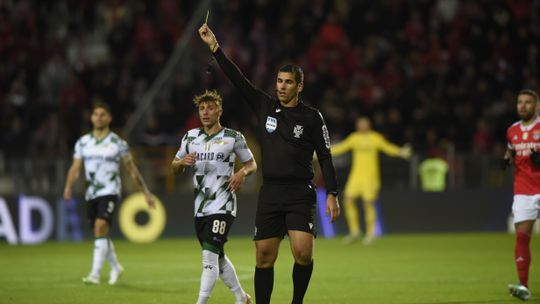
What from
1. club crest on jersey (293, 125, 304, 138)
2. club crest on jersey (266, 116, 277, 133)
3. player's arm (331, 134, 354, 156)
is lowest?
club crest on jersey (293, 125, 304, 138)

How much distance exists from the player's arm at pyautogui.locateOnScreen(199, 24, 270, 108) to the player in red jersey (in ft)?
12.7

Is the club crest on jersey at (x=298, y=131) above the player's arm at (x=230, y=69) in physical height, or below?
below

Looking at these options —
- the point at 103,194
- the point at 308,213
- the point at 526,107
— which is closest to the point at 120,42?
the point at 103,194

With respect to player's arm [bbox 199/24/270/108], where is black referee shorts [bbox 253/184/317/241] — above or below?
below

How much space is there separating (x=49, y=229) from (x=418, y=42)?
11183mm

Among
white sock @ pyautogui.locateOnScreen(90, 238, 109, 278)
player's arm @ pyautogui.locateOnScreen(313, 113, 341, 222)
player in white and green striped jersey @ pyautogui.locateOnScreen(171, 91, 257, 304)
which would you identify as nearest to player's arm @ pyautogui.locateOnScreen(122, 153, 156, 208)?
white sock @ pyautogui.locateOnScreen(90, 238, 109, 278)

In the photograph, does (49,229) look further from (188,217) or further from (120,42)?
(120,42)

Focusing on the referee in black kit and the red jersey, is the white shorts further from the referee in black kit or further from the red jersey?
the referee in black kit

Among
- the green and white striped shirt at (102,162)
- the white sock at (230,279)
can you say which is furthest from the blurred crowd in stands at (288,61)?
the white sock at (230,279)

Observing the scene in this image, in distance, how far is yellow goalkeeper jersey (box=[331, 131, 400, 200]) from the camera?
21734 millimetres

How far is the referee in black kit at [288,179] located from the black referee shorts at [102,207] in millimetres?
4733

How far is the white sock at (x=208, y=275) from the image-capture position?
389 inches

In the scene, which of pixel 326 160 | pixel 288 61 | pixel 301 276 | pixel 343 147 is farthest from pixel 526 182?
pixel 288 61

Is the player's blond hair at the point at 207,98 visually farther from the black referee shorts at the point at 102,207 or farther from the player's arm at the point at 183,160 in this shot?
the black referee shorts at the point at 102,207
